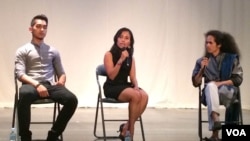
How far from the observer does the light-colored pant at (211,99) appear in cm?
353

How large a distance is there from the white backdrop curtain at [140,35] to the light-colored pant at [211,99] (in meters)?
2.64

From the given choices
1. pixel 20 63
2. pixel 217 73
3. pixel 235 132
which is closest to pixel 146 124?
pixel 217 73

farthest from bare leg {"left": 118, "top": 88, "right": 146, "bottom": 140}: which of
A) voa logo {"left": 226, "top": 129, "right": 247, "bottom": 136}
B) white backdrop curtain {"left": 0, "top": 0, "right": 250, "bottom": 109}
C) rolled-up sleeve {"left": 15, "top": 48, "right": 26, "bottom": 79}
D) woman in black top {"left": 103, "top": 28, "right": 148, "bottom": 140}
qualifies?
white backdrop curtain {"left": 0, "top": 0, "right": 250, "bottom": 109}

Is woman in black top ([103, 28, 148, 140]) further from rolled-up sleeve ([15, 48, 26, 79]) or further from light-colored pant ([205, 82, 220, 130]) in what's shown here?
rolled-up sleeve ([15, 48, 26, 79])

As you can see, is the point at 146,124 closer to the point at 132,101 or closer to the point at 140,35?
the point at 132,101

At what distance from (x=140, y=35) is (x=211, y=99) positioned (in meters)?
2.76

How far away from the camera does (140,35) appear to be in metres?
6.16

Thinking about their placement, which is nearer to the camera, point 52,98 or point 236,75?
point 52,98

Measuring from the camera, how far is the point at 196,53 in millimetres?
6301

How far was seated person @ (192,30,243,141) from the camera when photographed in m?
3.57

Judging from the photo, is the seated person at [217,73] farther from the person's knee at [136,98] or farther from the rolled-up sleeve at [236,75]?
the person's knee at [136,98]

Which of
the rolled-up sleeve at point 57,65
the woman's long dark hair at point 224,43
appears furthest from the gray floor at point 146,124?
the woman's long dark hair at point 224,43

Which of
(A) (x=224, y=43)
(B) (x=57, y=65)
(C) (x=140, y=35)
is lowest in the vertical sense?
(B) (x=57, y=65)

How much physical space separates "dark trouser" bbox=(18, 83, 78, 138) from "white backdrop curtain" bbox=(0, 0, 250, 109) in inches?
101
